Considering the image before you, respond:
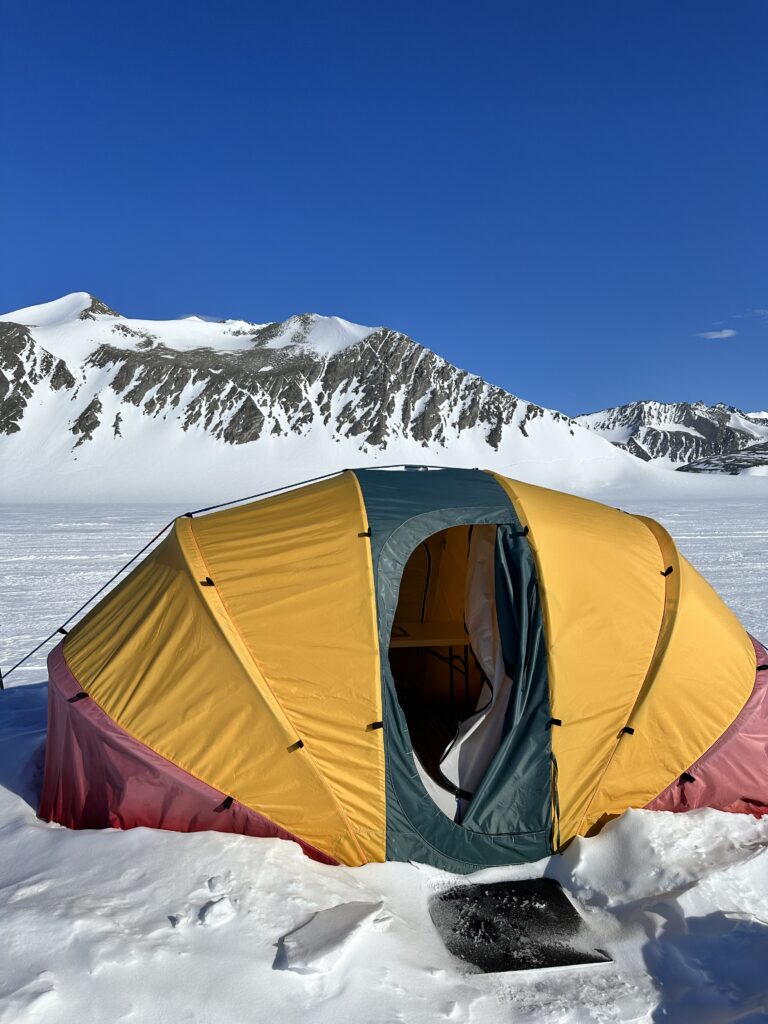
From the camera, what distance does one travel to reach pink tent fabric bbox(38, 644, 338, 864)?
4051 millimetres

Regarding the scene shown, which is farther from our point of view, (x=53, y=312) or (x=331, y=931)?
(x=53, y=312)

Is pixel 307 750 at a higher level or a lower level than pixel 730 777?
higher

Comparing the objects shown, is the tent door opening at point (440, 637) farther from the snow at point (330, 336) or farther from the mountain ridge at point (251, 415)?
the snow at point (330, 336)

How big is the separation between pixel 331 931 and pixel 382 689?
54.0 inches

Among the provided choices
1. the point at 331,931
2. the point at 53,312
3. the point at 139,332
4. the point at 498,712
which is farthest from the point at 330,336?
the point at 331,931

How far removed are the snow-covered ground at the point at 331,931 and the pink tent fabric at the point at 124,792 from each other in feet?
0.49

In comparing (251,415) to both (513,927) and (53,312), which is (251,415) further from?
(513,927)

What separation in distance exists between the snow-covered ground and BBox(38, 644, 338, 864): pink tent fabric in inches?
5.9

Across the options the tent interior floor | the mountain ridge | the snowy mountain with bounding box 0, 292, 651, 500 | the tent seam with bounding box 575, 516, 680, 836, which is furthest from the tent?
the snowy mountain with bounding box 0, 292, 651, 500

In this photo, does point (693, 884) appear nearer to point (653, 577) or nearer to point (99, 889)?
point (653, 577)

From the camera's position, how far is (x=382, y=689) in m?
4.32

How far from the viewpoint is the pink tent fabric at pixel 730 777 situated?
15.4 ft

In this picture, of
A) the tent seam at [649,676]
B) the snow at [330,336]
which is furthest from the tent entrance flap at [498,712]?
the snow at [330,336]

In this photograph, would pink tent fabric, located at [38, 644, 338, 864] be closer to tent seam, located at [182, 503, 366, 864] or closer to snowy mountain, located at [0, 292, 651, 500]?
tent seam, located at [182, 503, 366, 864]
